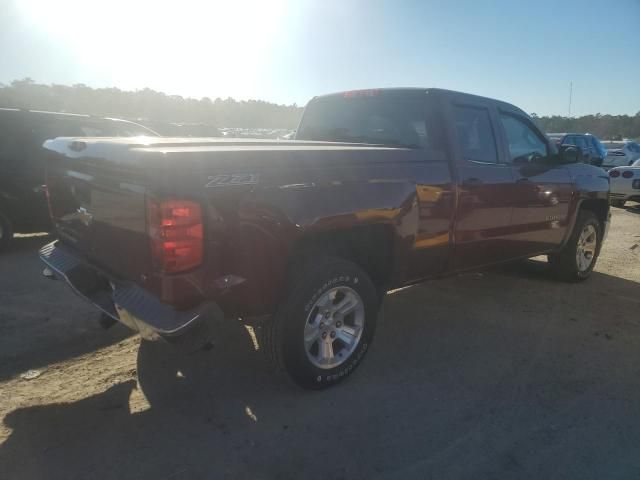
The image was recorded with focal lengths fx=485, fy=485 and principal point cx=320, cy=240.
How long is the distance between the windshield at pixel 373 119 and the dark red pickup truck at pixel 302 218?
15 mm

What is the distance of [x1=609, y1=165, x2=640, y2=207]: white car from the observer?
11.9m

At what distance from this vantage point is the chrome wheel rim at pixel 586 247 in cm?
552

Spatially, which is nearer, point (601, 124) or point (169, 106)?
point (169, 106)

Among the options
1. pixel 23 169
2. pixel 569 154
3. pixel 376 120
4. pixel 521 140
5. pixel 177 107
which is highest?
pixel 376 120

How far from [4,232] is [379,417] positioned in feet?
17.9

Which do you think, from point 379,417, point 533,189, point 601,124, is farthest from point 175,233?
point 601,124

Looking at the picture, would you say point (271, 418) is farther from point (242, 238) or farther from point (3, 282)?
point (3, 282)

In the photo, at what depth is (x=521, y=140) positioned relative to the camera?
4629 millimetres

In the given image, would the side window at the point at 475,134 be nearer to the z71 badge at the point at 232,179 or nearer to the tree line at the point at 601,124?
the z71 badge at the point at 232,179

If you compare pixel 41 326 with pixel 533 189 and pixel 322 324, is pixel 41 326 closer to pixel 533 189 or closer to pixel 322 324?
pixel 322 324

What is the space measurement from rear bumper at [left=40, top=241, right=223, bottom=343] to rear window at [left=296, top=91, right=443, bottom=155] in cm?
225

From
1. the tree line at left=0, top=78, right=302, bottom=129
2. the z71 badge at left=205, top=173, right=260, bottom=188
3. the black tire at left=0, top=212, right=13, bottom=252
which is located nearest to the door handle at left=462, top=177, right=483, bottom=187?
the z71 badge at left=205, top=173, right=260, bottom=188

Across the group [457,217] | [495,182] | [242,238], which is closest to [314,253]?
[242,238]

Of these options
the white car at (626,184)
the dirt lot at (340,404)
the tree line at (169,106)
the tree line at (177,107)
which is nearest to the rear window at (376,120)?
the dirt lot at (340,404)
